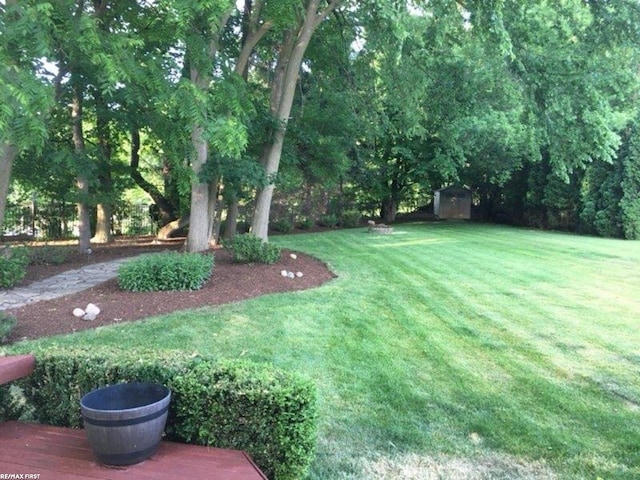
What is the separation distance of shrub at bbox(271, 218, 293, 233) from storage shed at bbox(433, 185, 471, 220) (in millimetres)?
9037

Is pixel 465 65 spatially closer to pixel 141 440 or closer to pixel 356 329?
pixel 356 329

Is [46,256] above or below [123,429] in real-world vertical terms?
below

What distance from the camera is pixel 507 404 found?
10.8 ft

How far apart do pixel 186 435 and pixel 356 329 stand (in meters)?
2.96

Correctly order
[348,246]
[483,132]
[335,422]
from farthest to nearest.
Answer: [483,132] < [348,246] < [335,422]

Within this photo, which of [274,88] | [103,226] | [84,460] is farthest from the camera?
[103,226]

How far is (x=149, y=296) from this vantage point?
5.92 m

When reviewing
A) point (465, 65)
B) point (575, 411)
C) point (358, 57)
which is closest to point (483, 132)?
point (465, 65)

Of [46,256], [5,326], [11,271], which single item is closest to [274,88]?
[46,256]

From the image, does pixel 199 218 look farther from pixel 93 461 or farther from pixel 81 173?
pixel 93 461

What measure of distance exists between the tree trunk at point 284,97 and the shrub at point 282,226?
24.6 feet

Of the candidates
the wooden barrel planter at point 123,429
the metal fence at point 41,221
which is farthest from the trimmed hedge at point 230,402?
the metal fence at point 41,221

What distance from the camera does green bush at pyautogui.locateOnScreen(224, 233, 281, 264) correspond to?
7.99 metres

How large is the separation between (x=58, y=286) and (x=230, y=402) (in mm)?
5666
